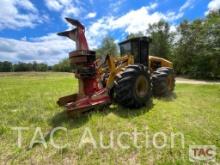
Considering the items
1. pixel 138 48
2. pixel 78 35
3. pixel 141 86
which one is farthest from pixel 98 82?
pixel 138 48

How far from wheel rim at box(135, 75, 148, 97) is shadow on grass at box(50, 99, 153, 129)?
0.41m

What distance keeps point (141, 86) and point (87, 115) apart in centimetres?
177

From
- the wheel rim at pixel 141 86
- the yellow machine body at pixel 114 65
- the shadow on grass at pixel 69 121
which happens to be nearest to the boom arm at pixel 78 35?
the yellow machine body at pixel 114 65

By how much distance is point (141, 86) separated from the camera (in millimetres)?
5230

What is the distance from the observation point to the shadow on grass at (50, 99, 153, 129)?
4.14 m

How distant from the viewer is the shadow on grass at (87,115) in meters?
4.14

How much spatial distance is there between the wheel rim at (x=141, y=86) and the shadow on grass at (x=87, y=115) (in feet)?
1.34

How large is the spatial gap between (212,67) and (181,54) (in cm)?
596

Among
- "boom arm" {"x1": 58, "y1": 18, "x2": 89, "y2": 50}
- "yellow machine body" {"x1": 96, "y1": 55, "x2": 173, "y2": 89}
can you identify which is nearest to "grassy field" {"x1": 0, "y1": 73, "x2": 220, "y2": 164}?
"yellow machine body" {"x1": 96, "y1": 55, "x2": 173, "y2": 89}

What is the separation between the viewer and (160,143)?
3076 millimetres

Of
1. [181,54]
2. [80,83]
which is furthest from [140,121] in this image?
[181,54]

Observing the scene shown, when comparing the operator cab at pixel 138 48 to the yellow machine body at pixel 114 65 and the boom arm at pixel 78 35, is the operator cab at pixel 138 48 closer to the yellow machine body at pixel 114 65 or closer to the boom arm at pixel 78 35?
the yellow machine body at pixel 114 65

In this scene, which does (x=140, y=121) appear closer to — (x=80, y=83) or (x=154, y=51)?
(x=80, y=83)

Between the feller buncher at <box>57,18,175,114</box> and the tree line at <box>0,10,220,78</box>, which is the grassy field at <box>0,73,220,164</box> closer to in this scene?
the feller buncher at <box>57,18,175,114</box>
